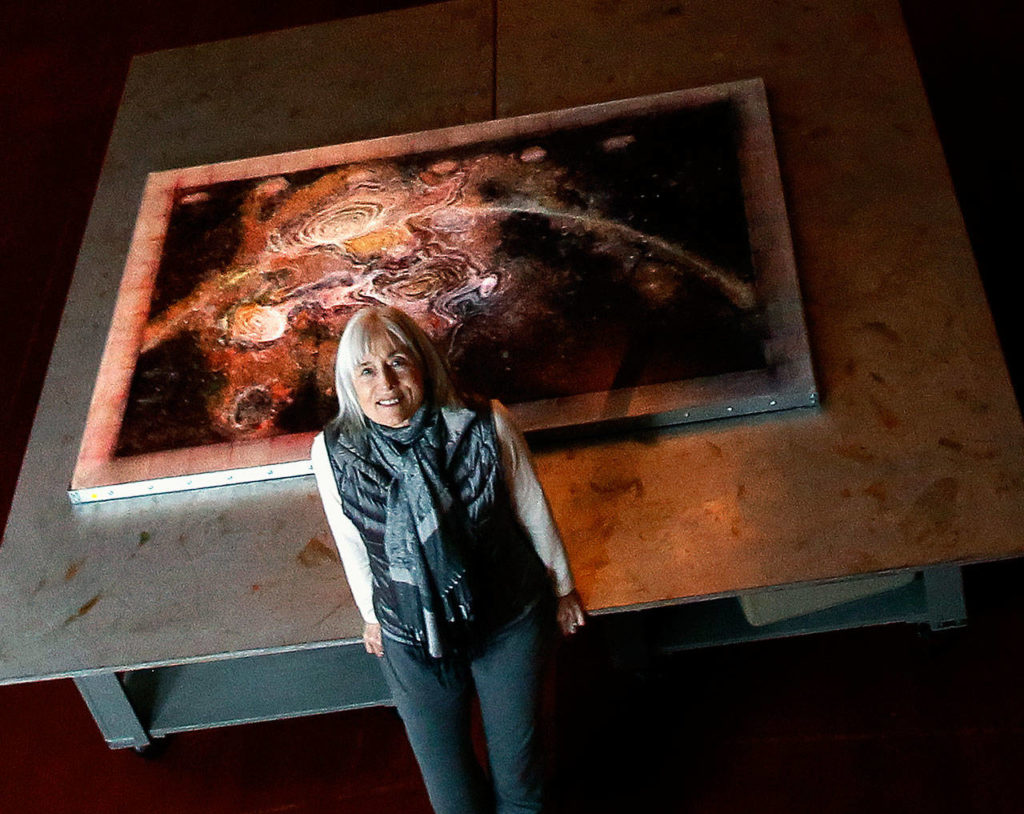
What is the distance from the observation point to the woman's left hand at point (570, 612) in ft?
9.11

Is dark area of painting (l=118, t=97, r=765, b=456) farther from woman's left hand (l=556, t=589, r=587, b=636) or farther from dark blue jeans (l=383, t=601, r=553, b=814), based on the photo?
dark blue jeans (l=383, t=601, r=553, b=814)

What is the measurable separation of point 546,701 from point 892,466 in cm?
90

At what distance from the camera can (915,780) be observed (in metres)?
3.14

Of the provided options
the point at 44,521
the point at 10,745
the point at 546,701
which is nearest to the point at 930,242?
the point at 546,701

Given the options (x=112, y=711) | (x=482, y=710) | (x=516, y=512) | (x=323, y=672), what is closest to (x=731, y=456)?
(x=516, y=512)

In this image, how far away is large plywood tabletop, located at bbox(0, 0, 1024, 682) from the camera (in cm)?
296

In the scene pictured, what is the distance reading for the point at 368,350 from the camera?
238cm

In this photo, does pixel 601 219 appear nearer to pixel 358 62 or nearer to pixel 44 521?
pixel 358 62

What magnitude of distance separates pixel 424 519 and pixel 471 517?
0.09 m

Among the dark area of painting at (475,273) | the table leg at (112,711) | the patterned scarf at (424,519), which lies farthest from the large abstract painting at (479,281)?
the patterned scarf at (424,519)

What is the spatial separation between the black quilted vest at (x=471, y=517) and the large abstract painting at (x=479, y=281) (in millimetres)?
594

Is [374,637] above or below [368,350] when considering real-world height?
below

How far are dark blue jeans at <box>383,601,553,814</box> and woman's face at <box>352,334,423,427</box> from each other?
1.68ft

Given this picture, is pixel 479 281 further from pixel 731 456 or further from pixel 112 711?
pixel 112 711
